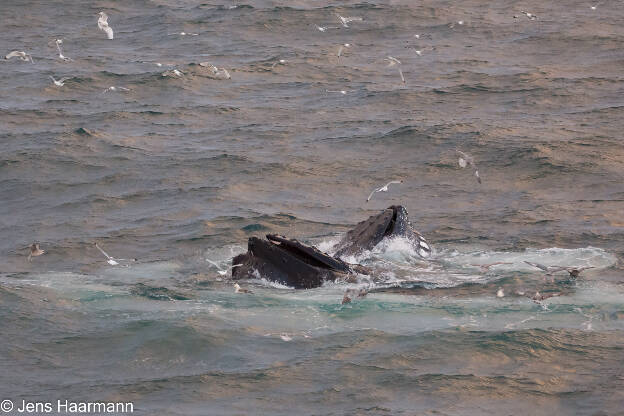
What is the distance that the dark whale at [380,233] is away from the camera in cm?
1411

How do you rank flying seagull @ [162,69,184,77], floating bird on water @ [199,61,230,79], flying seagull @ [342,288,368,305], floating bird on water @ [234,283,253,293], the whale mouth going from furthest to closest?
floating bird on water @ [199,61,230,79]
flying seagull @ [162,69,184,77]
the whale mouth
floating bird on water @ [234,283,253,293]
flying seagull @ [342,288,368,305]

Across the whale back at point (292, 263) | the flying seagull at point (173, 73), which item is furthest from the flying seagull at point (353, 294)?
the flying seagull at point (173, 73)

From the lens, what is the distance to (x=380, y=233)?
14.1 m

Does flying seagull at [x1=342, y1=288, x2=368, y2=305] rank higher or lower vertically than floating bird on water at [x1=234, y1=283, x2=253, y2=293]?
higher

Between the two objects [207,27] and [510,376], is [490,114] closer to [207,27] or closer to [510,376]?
[207,27]

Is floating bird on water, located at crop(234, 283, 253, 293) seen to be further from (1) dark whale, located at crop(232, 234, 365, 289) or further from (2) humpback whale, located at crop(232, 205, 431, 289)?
(1) dark whale, located at crop(232, 234, 365, 289)

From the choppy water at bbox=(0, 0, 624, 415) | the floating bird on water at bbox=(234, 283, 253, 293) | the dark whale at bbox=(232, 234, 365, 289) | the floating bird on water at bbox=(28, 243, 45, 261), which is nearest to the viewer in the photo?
the choppy water at bbox=(0, 0, 624, 415)

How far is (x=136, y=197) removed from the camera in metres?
19.8

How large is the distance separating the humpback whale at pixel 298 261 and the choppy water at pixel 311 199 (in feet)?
0.50

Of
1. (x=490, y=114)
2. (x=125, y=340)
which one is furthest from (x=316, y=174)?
(x=125, y=340)

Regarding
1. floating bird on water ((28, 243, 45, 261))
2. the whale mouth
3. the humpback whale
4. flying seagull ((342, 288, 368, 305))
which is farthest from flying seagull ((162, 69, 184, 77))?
flying seagull ((342, 288, 368, 305))

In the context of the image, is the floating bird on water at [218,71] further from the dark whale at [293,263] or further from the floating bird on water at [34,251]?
the dark whale at [293,263]

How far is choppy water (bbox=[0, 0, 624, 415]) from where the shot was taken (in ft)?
37.4

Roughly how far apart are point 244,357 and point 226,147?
1121 cm
